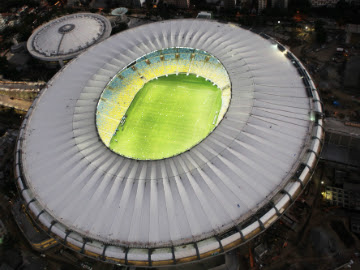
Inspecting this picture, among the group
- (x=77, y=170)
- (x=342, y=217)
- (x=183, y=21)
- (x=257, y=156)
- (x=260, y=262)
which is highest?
(x=183, y=21)

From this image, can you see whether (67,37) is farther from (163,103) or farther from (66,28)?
(163,103)

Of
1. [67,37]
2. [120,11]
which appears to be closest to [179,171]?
[67,37]

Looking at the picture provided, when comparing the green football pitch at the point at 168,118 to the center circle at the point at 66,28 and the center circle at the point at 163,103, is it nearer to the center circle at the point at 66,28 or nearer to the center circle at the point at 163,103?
the center circle at the point at 163,103

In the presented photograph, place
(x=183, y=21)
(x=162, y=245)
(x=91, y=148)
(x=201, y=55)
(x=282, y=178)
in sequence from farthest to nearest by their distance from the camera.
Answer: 1. (x=183, y=21)
2. (x=201, y=55)
3. (x=91, y=148)
4. (x=282, y=178)
5. (x=162, y=245)

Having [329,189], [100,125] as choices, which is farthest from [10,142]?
[329,189]

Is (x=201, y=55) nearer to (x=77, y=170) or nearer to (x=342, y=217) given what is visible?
(x=77, y=170)

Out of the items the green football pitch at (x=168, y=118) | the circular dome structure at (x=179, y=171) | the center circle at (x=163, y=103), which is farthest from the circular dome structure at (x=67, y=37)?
the green football pitch at (x=168, y=118)

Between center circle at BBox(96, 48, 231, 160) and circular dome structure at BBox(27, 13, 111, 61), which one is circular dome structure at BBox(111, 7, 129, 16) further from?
center circle at BBox(96, 48, 231, 160)

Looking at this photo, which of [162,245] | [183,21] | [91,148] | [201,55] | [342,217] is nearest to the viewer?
[162,245]
